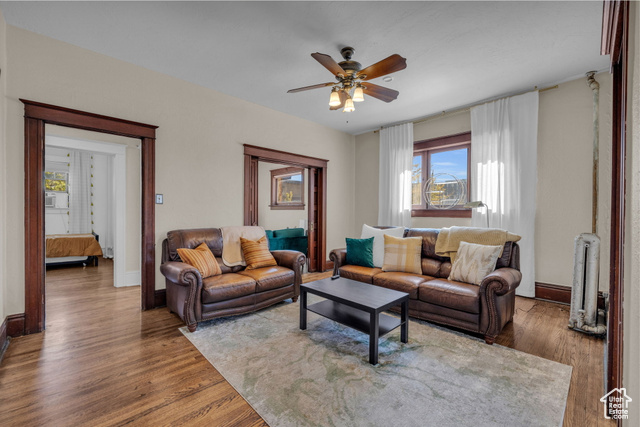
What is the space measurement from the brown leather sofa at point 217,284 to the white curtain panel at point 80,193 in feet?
16.7

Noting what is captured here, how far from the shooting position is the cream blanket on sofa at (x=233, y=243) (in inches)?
139

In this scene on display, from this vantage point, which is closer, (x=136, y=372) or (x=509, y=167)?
(x=136, y=372)

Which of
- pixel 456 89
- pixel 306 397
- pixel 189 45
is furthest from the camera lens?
pixel 456 89

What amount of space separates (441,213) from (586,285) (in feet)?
7.22

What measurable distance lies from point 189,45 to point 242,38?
0.57 metres

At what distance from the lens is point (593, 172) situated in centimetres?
331

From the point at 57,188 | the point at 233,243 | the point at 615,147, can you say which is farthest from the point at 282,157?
the point at 57,188

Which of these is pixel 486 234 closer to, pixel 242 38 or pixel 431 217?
pixel 431 217

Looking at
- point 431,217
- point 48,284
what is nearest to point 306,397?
point 431,217

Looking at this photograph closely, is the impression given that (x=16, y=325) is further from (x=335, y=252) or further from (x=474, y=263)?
(x=474, y=263)

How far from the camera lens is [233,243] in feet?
11.9

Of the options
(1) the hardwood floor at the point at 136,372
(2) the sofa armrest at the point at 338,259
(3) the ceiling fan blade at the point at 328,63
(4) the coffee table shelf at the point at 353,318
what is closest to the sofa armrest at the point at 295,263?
(2) the sofa armrest at the point at 338,259

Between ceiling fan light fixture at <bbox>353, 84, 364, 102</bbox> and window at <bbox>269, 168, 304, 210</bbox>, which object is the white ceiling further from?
window at <bbox>269, 168, 304, 210</bbox>

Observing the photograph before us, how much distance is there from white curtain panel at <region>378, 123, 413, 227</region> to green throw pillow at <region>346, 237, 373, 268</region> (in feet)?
4.81
